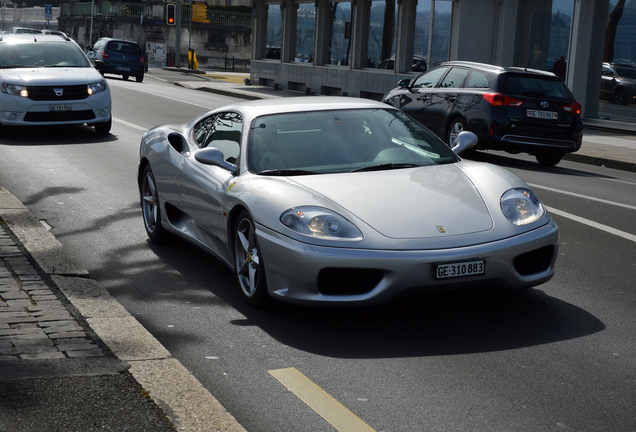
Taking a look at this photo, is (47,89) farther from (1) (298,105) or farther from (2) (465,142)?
(2) (465,142)

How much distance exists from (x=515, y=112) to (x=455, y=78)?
1.49 m

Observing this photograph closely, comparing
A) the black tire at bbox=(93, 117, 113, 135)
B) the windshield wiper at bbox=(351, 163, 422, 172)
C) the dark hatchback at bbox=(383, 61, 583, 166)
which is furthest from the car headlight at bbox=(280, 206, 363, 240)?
the black tire at bbox=(93, 117, 113, 135)

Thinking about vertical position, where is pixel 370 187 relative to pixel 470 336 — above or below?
above

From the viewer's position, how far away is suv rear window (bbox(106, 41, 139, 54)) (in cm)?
3909

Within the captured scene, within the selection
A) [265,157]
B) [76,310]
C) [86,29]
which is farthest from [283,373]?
[86,29]

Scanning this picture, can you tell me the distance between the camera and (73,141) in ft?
→ 47.6

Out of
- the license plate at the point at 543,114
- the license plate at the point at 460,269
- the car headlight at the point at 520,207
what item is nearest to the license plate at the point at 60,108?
the license plate at the point at 543,114

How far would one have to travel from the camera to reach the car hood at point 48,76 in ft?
46.6

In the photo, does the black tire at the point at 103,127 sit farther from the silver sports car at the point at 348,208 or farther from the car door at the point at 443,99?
the silver sports car at the point at 348,208

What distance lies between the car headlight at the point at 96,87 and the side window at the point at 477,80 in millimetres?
6026

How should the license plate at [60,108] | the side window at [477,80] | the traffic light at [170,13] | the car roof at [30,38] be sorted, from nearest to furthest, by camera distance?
the side window at [477,80] → the license plate at [60,108] → the car roof at [30,38] → the traffic light at [170,13]

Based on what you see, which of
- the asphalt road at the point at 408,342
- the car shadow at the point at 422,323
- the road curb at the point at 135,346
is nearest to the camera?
the road curb at the point at 135,346

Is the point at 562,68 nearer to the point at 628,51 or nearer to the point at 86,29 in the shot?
the point at 628,51

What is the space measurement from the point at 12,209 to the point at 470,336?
15.8 ft
